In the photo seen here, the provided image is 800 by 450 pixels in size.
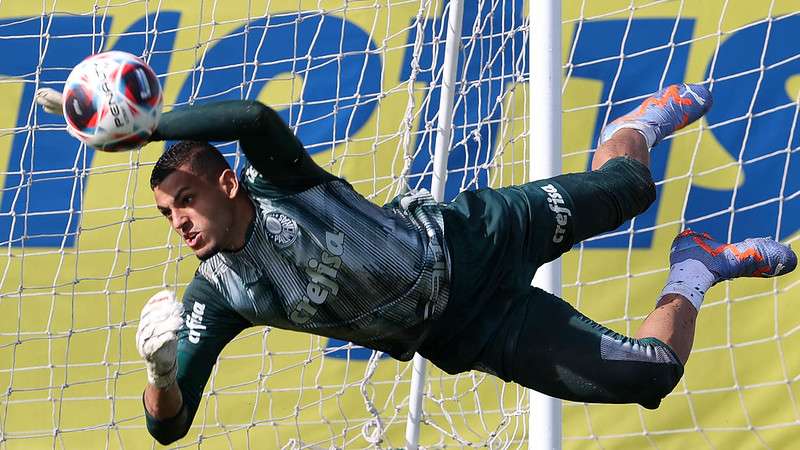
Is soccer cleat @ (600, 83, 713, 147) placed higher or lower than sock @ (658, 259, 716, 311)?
higher

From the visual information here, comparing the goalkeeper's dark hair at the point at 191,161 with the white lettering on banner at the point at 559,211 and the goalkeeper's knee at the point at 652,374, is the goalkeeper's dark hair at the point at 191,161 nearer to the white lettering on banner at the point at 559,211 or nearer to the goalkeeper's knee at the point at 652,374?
the white lettering on banner at the point at 559,211

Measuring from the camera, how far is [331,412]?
5145 mm

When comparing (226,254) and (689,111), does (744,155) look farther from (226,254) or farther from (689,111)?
(226,254)

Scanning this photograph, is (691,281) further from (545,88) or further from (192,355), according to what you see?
(192,355)

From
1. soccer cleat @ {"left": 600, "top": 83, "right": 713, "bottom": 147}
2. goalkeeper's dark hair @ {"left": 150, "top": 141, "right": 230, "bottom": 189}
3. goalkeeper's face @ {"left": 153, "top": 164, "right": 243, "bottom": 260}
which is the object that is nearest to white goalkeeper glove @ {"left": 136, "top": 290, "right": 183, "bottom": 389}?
goalkeeper's face @ {"left": 153, "top": 164, "right": 243, "bottom": 260}

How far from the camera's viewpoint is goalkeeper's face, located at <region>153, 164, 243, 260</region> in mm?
2881

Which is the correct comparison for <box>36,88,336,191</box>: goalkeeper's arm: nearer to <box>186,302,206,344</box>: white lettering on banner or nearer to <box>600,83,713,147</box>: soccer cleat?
<box>186,302,206,344</box>: white lettering on banner

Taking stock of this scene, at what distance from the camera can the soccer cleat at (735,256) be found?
3.62m

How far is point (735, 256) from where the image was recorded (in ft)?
12.0

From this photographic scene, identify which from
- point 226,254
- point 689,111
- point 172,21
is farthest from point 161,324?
point 172,21

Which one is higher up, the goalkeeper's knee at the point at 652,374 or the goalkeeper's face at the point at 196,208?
the goalkeeper's face at the point at 196,208

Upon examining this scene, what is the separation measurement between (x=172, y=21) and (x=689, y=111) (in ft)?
7.95

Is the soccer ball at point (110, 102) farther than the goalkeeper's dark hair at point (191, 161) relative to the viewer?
No

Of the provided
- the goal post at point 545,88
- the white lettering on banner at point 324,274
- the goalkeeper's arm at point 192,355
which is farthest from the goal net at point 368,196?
the white lettering on banner at point 324,274
